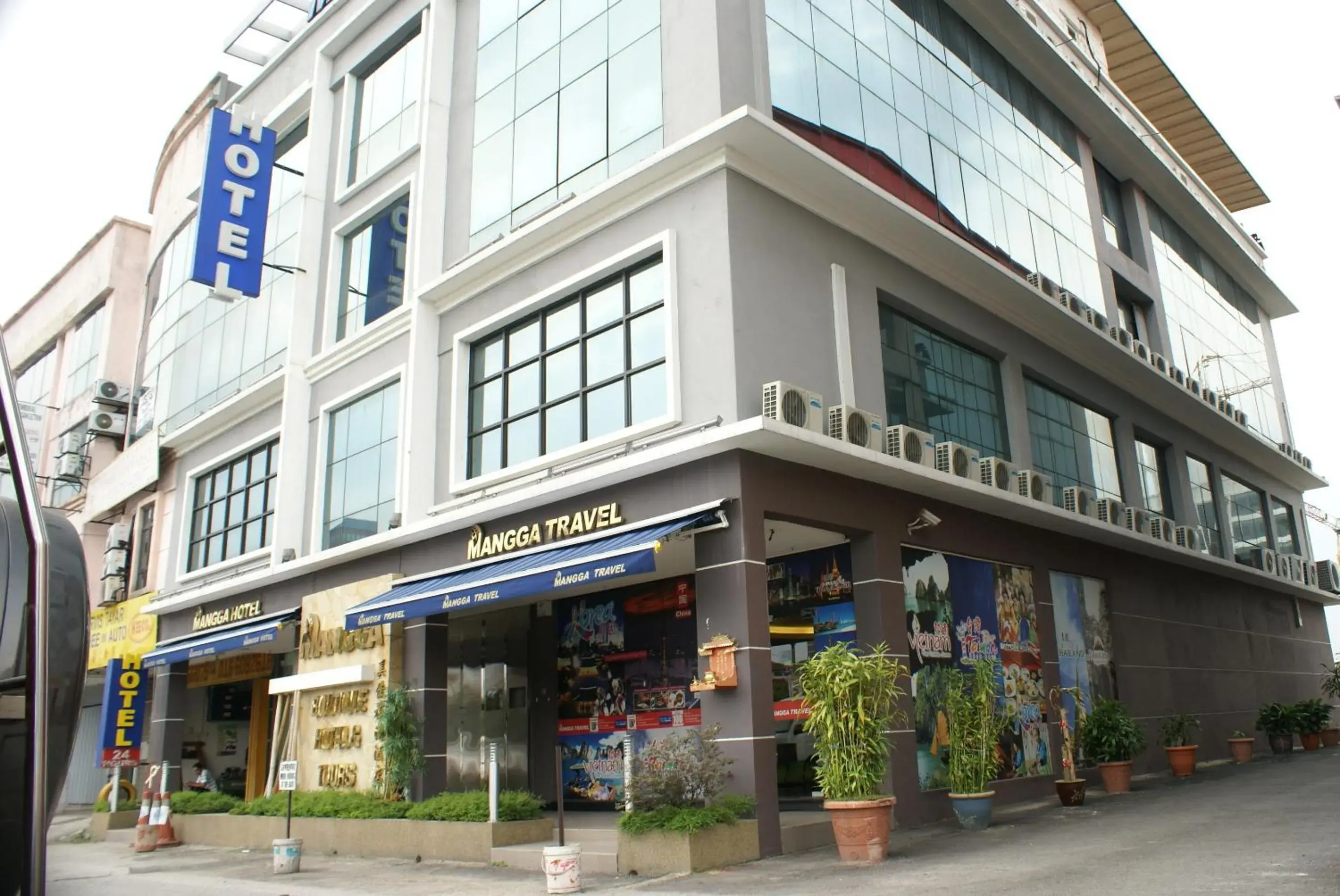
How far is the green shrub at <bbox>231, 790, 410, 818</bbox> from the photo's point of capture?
1592 cm

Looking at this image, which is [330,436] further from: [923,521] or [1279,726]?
[1279,726]

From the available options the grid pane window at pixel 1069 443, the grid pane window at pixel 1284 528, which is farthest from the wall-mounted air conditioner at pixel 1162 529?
the grid pane window at pixel 1284 528

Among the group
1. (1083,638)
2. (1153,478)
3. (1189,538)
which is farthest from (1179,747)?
(1153,478)

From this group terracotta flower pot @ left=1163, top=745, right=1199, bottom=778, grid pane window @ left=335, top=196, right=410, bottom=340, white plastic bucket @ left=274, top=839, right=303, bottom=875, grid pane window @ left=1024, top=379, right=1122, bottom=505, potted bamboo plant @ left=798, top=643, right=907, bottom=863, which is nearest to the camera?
potted bamboo plant @ left=798, top=643, right=907, bottom=863

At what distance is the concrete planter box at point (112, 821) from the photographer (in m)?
22.6

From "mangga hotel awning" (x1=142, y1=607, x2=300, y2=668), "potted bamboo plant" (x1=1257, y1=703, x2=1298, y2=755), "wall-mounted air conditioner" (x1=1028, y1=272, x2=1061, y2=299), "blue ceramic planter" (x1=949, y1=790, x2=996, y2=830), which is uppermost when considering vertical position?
"wall-mounted air conditioner" (x1=1028, y1=272, x2=1061, y2=299)

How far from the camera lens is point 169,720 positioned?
24312mm

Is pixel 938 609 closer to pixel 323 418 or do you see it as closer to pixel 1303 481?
pixel 323 418

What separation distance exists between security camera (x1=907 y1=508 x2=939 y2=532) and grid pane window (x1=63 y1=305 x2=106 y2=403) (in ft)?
95.5

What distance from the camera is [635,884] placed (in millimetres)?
10992

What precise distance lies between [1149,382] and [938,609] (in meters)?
11.7

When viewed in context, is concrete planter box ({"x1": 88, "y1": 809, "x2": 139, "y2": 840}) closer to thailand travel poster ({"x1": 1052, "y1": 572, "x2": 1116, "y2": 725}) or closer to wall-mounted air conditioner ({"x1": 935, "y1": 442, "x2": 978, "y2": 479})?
wall-mounted air conditioner ({"x1": 935, "y1": 442, "x2": 978, "y2": 479})

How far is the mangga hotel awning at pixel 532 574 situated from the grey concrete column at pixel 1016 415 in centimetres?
918

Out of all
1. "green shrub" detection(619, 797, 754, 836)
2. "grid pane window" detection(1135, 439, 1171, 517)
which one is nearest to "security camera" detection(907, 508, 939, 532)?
"green shrub" detection(619, 797, 754, 836)
